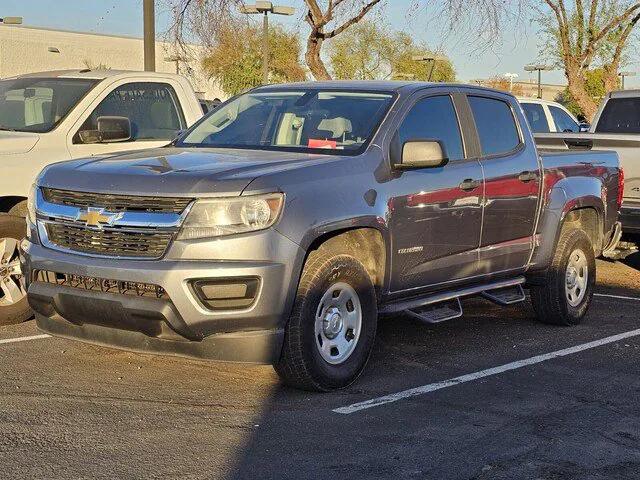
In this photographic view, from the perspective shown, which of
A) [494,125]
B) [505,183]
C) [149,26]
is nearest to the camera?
[505,183]

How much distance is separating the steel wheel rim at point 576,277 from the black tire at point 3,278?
4273 millimetres

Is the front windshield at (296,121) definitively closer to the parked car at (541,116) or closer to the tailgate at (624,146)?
the tailgate at (624,146)

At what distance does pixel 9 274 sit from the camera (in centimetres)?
804

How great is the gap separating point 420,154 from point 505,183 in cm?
125

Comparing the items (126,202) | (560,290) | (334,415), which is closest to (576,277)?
(560,290)

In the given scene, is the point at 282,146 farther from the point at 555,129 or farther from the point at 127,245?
the point at 555,129

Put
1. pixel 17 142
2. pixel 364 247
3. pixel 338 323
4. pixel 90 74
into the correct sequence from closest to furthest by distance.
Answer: pixel 338 323, pixel 364 247, pixel 17 142, pixel 90 74

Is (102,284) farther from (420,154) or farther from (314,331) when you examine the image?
(420,154)

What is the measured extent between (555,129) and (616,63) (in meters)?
7.74

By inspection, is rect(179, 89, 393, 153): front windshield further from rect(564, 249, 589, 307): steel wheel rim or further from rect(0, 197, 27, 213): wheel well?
rect(564, 249, 589, 307): steel wheel rim

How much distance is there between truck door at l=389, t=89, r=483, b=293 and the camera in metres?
6.79

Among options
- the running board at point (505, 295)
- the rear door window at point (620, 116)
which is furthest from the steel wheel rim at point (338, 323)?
the rear door window at point (620, 116)

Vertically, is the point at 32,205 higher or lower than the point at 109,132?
lower

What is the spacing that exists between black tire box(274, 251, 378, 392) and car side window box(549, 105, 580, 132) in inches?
455
